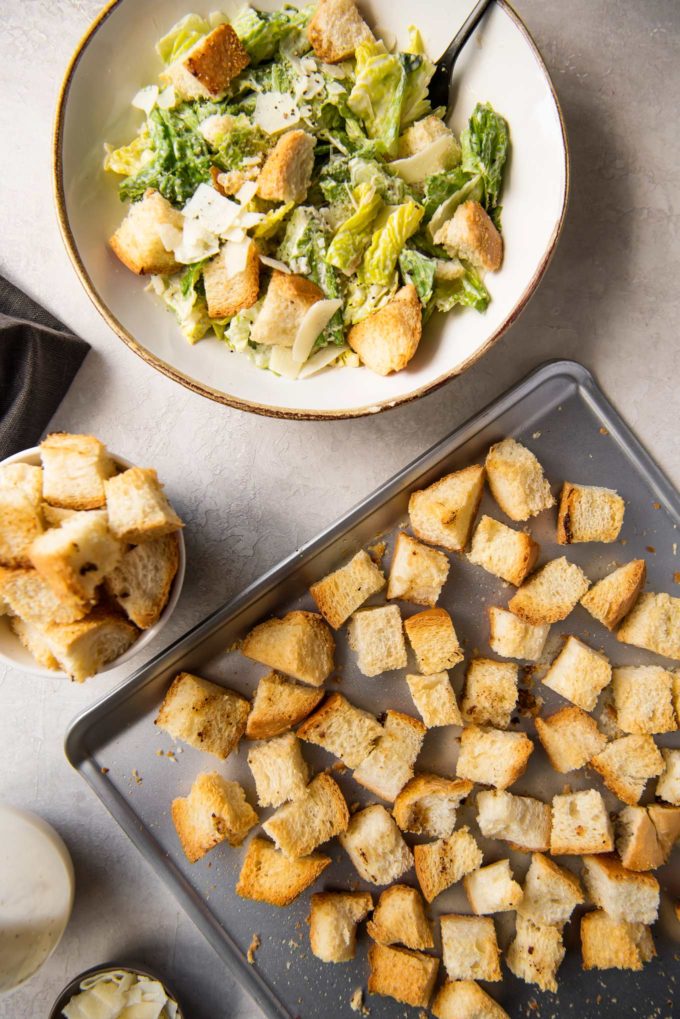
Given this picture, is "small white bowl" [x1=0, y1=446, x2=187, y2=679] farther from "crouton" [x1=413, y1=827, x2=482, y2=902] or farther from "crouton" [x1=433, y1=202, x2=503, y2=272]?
"crouton" [x1=413, y1=827, x2=482, y2=902]

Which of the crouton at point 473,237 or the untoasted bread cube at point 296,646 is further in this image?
the untoasted bread cube at point 296,646

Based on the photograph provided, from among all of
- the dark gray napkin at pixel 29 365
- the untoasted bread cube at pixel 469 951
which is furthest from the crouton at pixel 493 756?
the dark gray napkin at pixel 29 365

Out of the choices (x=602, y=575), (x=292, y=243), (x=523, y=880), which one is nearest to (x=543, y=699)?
(x=602, y=575)

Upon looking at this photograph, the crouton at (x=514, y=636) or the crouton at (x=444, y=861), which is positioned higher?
the crouton at (x=514, y=636)

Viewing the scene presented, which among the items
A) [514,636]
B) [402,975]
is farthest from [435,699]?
[402,975]

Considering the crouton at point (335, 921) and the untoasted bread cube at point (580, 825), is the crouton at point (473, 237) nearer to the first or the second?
the untoasted bread cube at point (580, 825)

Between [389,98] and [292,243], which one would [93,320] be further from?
[389,98]
